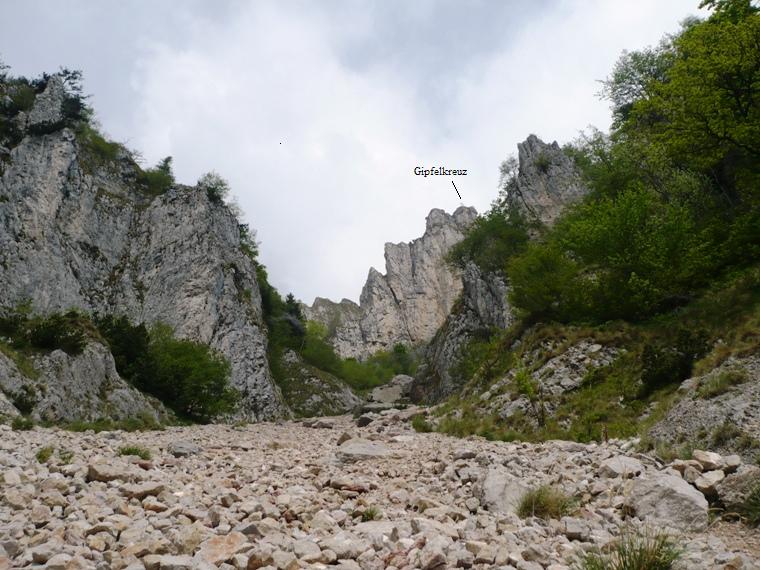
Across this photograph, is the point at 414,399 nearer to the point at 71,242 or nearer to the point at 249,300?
the point at 249,300

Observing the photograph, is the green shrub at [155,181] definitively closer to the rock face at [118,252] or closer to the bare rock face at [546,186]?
the rock face at [118,252]

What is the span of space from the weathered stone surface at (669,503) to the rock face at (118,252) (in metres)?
50.5

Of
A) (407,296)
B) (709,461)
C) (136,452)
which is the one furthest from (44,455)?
(407,296)

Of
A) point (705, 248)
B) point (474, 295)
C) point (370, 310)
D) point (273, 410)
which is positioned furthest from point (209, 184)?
point (370, 310)

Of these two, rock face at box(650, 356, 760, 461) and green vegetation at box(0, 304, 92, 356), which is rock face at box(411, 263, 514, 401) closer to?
green vegetation at box(0, 304, 92, 356)

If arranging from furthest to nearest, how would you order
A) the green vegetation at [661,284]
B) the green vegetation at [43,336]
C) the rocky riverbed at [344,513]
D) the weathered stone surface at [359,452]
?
the green vegetation at [43,336]
the green vegetation at [661,284]
the weathered stone surface at [359,452]
the rocky riverbed at [344,513]

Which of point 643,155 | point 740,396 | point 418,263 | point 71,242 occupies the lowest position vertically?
point 740,396

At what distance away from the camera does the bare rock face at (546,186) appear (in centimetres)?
6904

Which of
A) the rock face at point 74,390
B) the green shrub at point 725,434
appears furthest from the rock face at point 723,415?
the rock face at point 74,390

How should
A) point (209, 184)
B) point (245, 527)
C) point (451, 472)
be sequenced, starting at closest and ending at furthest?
point (245, 527) < point (451, 472) < point (209, 184)

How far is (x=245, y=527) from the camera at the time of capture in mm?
5324

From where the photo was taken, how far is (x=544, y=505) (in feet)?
21.0

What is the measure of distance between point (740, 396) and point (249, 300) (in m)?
64.1

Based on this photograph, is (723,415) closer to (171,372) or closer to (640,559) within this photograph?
(640,559)
